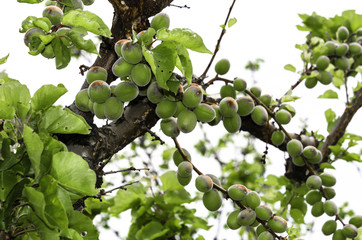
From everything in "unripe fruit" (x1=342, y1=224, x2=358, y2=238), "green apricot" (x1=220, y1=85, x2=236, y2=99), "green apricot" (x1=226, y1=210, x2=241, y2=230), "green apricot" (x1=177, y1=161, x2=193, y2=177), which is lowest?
"green apricot" (x1=226, y1=210, x2=241, y2=230)

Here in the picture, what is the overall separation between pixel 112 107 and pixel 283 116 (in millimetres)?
822

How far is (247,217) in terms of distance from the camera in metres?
1.42

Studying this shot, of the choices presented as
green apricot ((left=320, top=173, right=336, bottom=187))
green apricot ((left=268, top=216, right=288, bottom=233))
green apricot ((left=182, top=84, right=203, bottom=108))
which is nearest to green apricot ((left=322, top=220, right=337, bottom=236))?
green apricot ((left=320, top=173, right=336, bottom=187))

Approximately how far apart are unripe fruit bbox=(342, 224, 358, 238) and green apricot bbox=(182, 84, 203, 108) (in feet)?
2.99

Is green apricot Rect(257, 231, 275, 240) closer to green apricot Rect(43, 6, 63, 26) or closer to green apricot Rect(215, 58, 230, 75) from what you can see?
green apricot Rect(215, 58, 230, 75)

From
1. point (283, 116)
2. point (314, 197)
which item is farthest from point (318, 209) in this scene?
point (283, 116)

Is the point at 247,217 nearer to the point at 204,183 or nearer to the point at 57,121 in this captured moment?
the point at 204,183

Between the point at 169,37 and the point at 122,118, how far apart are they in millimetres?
416

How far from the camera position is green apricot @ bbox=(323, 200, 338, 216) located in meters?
1.79

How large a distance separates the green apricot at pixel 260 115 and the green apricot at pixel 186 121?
48 cm

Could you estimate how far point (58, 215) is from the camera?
2.70 feet

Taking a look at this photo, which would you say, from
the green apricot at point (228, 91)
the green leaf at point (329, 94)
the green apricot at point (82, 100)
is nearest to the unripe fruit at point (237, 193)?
the green apricot at point (228, 91)

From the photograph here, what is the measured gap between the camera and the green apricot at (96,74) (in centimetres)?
134

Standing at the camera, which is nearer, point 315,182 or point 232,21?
point 232,21
